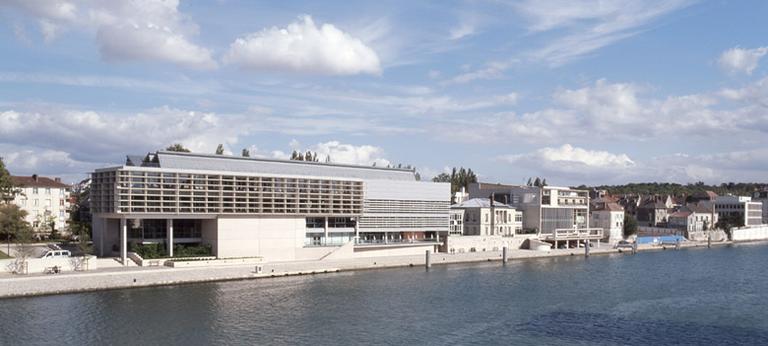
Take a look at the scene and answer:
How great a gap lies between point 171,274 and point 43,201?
44.6 m

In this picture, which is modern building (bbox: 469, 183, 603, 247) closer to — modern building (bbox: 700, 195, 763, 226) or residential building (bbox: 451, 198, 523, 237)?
residential building (bbox: 451, 198, 523, 237)

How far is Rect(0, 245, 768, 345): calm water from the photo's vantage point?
40.4 meters

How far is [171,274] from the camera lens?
5975 centimetres

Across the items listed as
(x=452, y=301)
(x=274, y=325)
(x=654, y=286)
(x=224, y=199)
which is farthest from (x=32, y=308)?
(x=654, y=286)

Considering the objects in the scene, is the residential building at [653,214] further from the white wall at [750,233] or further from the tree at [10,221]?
the tree at [10,221]

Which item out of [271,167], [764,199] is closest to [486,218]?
[271,167]

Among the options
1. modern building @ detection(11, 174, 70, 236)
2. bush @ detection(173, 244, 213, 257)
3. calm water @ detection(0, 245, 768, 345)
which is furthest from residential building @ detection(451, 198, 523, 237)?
modern building @ detection(11, 174, 70, 236)

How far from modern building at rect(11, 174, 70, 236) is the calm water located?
143ft

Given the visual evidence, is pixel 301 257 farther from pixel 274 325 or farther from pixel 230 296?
pixel 274 325

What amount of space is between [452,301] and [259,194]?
28.1 metres

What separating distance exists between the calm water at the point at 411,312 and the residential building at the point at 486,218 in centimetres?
2686

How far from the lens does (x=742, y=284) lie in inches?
2628

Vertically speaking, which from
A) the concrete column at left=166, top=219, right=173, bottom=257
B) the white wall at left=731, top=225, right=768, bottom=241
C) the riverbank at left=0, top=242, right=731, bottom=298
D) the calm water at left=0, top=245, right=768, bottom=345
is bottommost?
the white wall at left=731, top=225, right=768, bottom=241

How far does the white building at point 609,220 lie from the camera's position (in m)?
121
